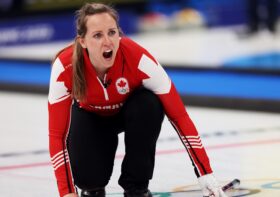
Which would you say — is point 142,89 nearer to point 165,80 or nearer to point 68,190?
point 165,80

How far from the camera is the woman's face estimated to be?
3246mm

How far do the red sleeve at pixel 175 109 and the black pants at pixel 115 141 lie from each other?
55 mm

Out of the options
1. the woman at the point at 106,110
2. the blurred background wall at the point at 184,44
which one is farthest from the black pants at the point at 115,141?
the blurred background wall at the point at 184,44

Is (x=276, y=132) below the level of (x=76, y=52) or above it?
below

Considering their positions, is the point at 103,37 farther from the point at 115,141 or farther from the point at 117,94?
the point at 115,141

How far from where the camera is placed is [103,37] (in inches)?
128

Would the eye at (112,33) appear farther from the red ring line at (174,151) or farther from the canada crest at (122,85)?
the red ring line at (174,151)

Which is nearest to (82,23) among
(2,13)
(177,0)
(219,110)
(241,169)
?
(241,169)

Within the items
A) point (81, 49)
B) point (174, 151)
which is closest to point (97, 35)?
point (81, 49)

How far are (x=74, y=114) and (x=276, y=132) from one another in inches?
86.8

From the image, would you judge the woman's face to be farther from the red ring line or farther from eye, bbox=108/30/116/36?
the red ring line

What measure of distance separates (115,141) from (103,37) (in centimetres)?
61

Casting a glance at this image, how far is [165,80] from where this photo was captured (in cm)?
338

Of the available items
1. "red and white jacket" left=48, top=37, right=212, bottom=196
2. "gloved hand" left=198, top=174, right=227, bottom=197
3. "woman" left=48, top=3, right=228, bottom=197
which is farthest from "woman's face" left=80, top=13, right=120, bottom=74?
"gloved hand" left=198, top=174, right=227, bottom=197
